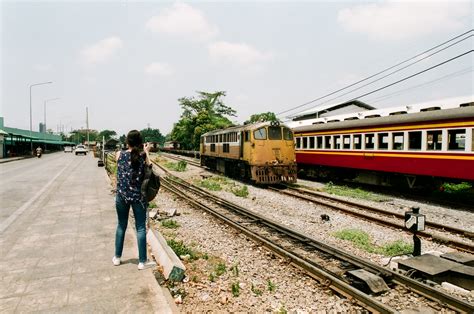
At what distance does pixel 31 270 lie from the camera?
504 centimetres

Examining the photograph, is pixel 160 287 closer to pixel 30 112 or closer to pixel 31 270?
pixel 31 270

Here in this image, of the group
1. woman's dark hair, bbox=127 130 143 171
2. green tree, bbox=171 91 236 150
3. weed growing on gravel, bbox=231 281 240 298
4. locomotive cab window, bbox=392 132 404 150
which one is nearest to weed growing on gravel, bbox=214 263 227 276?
weed growing on gravel, bbox=231 281 240 298

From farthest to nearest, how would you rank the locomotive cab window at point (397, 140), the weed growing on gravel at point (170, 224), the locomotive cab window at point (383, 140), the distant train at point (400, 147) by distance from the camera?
the locomotive cab window at point (383, 140) → the locomotive cab window at point (397, 140) → the distant train at point (400, 147) → the weed growing on gravel at point (170, 224)

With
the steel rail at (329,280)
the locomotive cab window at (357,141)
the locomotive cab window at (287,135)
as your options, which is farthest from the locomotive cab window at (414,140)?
the steel rail at (329,280)

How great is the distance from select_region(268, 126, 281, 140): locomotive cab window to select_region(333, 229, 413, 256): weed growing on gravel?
28.8 feet

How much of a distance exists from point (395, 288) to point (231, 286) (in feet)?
7.96

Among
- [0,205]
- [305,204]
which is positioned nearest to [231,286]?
[305,204]

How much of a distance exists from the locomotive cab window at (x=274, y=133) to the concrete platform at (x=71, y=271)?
939 centimetres

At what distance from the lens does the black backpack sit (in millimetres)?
4977

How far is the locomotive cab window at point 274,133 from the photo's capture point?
53.6 feet

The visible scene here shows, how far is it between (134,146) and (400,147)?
1161 cm

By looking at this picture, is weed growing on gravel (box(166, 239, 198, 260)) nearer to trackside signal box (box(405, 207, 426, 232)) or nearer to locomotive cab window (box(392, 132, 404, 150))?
trackside signal box (box(405, 207, 426, 232))

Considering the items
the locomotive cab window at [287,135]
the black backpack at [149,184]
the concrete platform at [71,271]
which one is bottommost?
the concrete platform at [71,271]

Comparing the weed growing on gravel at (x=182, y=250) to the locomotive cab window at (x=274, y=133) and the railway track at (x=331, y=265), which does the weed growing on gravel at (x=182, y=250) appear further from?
the locomotive cab window at (x=274, y=133)
